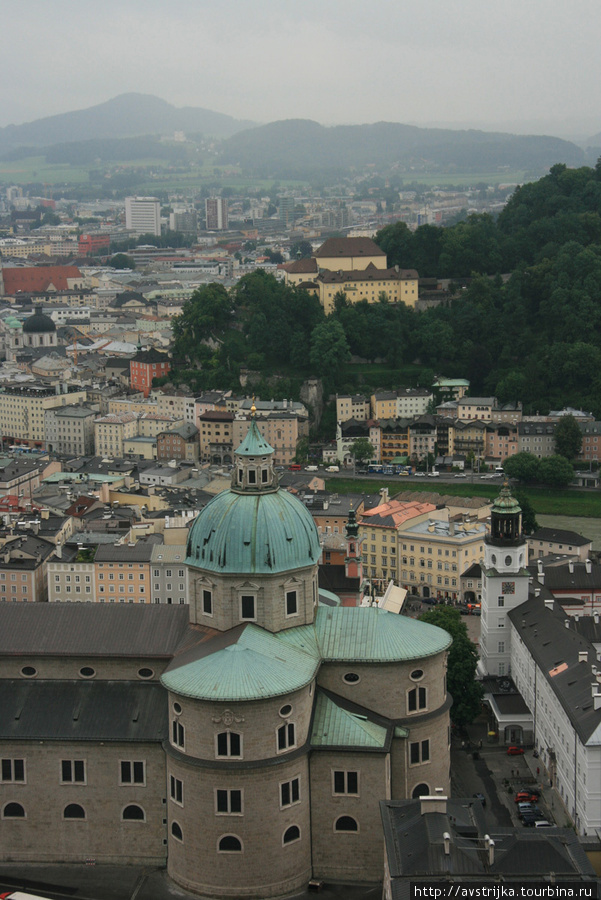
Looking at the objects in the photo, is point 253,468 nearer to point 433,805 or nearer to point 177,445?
point 433,805

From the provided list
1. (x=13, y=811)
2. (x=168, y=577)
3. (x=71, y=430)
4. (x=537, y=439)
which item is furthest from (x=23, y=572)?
(x=71, y=430)

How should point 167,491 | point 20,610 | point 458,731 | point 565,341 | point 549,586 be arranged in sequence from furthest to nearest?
point 565,341
point 167,491
point 549,586
point 458,731
point 20,610

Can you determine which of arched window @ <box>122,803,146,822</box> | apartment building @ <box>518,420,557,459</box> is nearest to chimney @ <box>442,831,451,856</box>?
arched window @ <box>122,803,146,822</box>

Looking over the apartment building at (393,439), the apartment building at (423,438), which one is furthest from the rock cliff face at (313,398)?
the apartment building at (423,438)

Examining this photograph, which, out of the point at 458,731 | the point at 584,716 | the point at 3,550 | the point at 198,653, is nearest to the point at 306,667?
the point at 198,653

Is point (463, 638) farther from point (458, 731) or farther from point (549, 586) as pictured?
point (549, 586)
